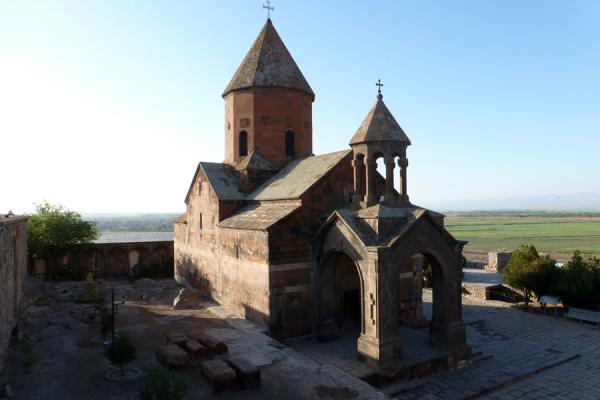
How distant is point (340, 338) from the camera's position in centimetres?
1299

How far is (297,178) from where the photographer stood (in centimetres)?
1547

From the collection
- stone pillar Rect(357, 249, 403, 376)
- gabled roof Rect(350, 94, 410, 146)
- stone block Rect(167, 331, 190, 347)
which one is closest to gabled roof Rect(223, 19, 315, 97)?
gabled roof Rect(350, 94, 410, 146)

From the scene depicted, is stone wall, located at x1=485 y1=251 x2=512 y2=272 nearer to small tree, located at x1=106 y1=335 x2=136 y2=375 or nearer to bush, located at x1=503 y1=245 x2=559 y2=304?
bush, located at x1=503 y1=245 x2=559 y2=304

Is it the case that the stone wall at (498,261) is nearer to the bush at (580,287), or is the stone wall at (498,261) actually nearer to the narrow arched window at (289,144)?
the bush at (580,287)

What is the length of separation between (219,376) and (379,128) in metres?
8.10

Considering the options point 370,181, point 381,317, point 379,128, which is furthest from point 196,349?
point 379,128

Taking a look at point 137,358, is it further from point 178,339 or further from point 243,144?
point 243,144

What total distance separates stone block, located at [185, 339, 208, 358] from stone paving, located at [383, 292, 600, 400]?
15.0ft

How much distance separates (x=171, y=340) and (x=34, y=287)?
1046 centimetres

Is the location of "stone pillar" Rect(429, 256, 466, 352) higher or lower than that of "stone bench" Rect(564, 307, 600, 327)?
higher

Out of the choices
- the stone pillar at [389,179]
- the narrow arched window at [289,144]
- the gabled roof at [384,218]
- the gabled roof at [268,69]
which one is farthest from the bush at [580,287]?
the gabled roof at [268,69]

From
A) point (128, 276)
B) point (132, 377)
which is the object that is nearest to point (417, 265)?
point (132, 377)

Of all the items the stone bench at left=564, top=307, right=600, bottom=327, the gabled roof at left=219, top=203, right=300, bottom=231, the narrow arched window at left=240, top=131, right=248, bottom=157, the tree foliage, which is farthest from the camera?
the tree foliage

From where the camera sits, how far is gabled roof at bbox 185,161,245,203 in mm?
17188
